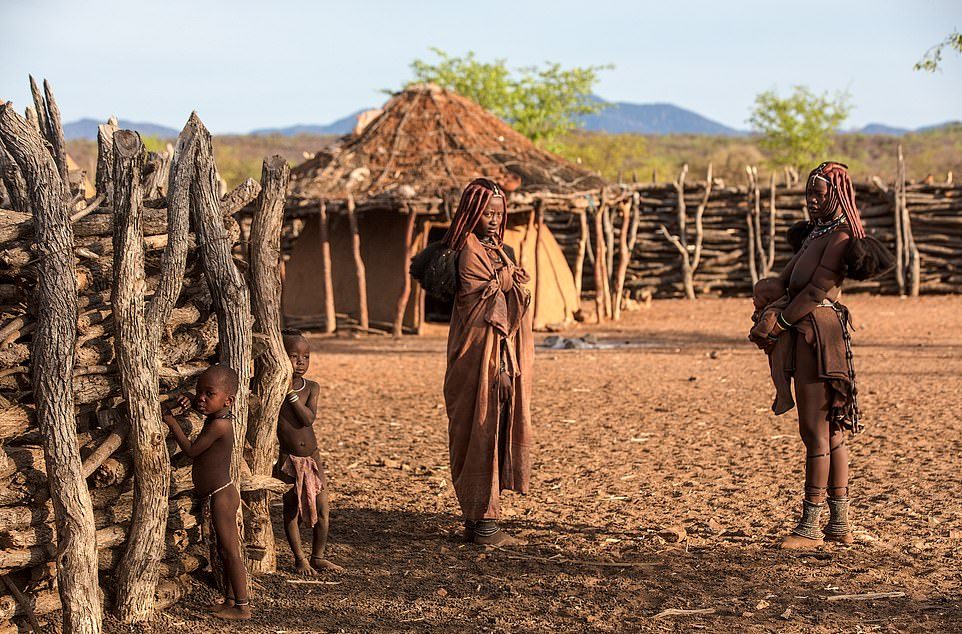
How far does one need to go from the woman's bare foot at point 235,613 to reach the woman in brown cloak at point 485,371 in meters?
1.30

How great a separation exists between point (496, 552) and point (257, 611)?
48.9 inches

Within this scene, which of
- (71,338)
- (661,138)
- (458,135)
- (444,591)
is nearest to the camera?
(71,338)

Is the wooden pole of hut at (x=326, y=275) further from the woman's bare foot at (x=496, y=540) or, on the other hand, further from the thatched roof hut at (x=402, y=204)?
the woman's bare foot at (x=496, y=540)

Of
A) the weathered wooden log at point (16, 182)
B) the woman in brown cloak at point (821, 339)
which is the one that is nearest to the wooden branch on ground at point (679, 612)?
the woman in brown cloak at point (821, 339)

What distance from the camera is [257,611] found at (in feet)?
13.3

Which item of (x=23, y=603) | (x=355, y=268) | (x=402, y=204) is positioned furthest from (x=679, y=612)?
(x=355, y=268)

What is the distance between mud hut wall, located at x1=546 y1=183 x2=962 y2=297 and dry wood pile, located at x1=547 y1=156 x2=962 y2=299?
16 millimetres

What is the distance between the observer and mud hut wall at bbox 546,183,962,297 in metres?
17.5

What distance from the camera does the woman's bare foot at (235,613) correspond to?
3.96m

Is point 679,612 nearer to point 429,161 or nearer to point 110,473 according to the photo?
point 110,473

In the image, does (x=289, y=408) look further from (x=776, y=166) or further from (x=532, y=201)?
(x=776, y=166)

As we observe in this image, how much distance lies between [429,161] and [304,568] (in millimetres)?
10378

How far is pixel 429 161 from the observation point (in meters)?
14.4

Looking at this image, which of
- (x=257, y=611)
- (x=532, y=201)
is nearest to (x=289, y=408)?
(x=257, y=611)
